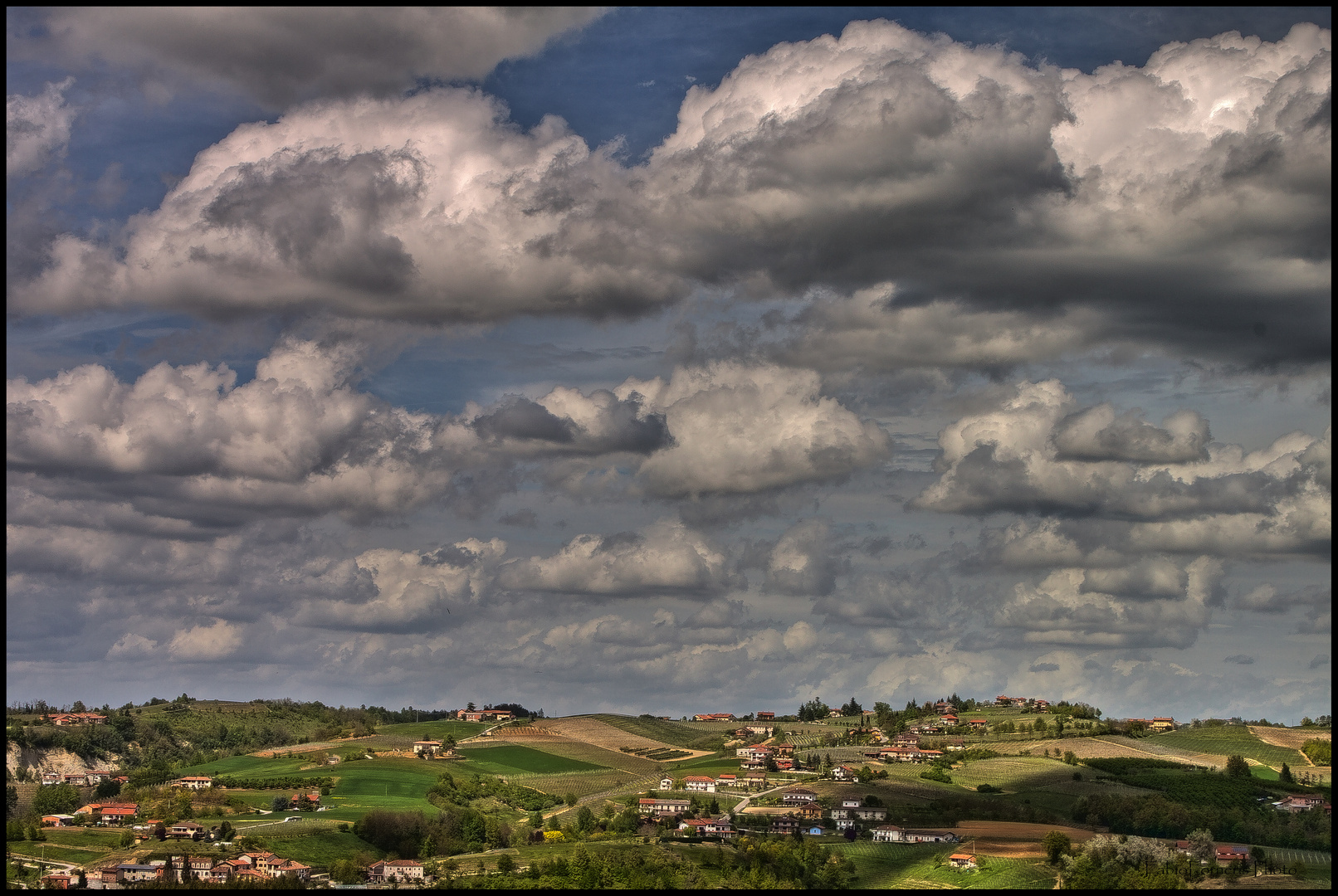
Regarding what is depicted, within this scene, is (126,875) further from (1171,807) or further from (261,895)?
(1171,807)

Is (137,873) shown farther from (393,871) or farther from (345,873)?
(393,871)

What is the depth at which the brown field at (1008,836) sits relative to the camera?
123062 millimetres

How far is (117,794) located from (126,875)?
6840cm

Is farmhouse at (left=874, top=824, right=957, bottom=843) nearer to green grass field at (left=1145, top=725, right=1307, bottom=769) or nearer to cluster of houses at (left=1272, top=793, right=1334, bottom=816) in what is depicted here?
cluster of houses at (left=1272, top=793, right=1334, bottom=816)

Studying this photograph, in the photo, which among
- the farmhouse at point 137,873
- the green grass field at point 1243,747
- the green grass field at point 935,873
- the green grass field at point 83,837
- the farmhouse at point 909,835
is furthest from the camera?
the green grass field at point 1243,747

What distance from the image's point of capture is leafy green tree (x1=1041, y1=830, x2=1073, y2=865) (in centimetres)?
12084

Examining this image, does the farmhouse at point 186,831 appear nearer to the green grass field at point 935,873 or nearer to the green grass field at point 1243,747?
the green grass field at point 935,873

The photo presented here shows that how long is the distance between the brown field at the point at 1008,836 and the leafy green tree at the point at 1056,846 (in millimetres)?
869

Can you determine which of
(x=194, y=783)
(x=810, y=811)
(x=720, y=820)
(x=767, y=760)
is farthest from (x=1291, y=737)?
(x=194, y=783)

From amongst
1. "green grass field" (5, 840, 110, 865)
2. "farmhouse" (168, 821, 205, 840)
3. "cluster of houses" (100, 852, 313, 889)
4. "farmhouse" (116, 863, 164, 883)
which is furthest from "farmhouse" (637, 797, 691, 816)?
"green grass field" (5, 840, 110, 865)

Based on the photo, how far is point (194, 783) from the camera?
6875 inches

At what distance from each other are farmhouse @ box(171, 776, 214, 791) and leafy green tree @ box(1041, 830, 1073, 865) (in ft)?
343

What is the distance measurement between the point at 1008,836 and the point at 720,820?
103 ft

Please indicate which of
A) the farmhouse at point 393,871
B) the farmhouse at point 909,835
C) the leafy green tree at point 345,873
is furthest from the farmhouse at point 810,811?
the leafy green tree at point 345,873
